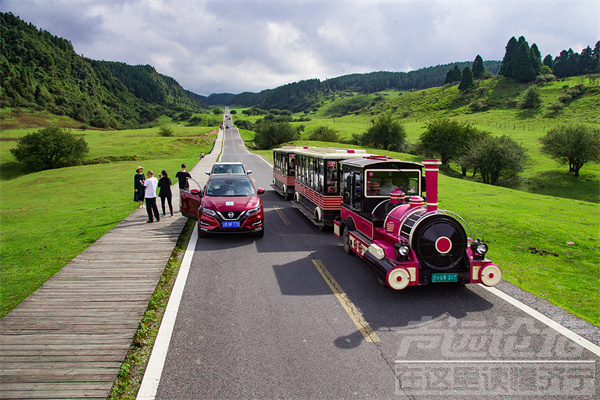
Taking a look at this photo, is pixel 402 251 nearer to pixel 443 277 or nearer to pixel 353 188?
pixel 443 277

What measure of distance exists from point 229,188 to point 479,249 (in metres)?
8.06

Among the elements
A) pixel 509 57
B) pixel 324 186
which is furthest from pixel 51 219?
pixel 509 57

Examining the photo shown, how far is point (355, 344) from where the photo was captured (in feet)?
16.9

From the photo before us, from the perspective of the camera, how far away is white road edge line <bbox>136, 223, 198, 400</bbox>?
4.14 metres

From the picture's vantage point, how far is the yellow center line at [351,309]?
214 inches

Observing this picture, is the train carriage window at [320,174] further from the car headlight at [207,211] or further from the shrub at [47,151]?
the shrub at [47,151]

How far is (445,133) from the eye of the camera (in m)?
54.8

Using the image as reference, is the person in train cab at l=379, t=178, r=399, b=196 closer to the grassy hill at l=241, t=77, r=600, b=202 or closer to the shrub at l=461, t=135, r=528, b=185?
the grassy hill at l=241, t=77, r=600, b=202

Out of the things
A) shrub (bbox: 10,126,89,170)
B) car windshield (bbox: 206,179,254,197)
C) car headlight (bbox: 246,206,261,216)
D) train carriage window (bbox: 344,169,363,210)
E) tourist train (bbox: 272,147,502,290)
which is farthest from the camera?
shrub (bbox: 10,126,89,170)

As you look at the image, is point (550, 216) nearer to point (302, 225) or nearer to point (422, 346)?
point (302, 225)

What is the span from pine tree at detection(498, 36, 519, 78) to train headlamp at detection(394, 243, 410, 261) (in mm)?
124158

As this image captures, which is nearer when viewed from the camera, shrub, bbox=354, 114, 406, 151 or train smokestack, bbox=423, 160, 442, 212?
train smokestack, bbox=423, 160, 442, 212

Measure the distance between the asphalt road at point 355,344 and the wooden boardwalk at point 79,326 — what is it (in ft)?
2.63

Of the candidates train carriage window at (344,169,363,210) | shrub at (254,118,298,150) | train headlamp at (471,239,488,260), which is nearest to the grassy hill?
shrub at (254,118,298,150)
